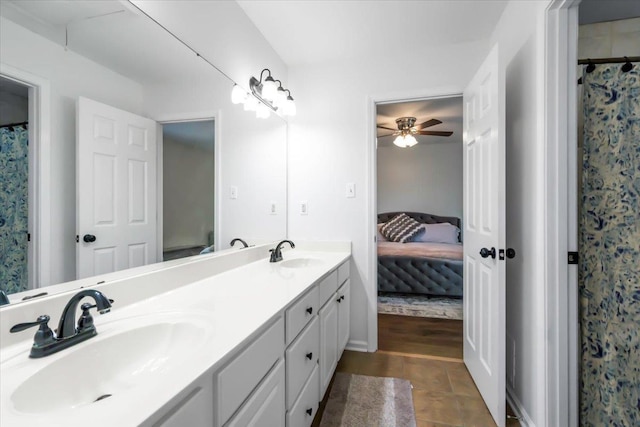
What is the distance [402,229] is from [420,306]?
1907mm

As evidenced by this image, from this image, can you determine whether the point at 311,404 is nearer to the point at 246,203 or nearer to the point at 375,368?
the point at 375,368

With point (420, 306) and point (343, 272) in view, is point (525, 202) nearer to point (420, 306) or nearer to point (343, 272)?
point (343, 272)

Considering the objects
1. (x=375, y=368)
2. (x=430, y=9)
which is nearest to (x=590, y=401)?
(x=375, y=368)

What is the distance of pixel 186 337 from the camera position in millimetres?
834

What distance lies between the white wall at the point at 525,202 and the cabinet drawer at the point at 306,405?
1031 mm

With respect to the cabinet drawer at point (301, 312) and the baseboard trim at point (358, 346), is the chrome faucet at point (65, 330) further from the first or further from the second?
the baseboard trim at point (358, 346)

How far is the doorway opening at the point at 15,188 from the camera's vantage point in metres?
0.74

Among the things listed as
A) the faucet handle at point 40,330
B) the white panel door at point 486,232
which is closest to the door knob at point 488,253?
the white panel door at point 486,232

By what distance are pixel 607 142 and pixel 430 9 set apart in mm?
1226

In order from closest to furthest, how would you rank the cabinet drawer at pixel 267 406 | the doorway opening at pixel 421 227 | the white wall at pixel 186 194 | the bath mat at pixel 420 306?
the cabinet drawer at pixel 267 406 → the white wall at pixel 186 194 → the doorway opening at pixel 421 227 → the bath mat at pixel 420 306

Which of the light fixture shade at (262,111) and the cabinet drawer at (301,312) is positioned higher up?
the light fixture shade at (262,111)

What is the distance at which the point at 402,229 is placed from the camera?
5035 mm

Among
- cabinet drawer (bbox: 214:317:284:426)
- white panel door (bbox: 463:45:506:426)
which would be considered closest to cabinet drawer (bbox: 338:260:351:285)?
white panel door (bbox: 463:45:506:426)

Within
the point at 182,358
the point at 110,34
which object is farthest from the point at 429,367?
the point at 110,34
